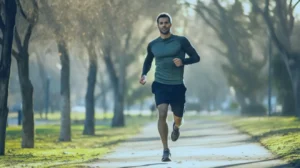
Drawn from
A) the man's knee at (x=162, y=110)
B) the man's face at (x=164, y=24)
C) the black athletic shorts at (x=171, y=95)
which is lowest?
the man's knee at (x=162, y=110)

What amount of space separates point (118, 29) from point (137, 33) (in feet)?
60.1

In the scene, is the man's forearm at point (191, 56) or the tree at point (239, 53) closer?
the man's forearm at point (191, 56)

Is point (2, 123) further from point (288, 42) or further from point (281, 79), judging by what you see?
point (281, 79)

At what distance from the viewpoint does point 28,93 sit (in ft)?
74.2

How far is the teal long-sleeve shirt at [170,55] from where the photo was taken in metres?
13.4

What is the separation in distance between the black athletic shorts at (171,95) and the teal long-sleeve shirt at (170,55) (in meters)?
0.08

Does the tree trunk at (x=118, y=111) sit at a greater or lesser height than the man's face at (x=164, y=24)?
lesser

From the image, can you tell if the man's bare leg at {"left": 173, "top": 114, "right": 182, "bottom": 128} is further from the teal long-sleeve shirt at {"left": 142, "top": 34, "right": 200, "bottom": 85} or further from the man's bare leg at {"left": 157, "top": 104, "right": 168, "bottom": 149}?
the teal long-sleeve shirt at {"left": 142, "top": 34, "right": 200, "bottom": 85}

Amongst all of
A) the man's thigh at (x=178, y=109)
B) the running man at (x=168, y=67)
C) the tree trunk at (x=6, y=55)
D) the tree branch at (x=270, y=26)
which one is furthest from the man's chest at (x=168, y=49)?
the tree branch at (x=270, y=26)

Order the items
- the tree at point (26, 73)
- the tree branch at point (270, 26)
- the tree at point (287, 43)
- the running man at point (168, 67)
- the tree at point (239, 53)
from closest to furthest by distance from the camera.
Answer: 1. the running man at point (168, 67)
2. the tree at point (26, 73)
3. the tree branch at point (270, 26)
4. the tree at point (287, 43)
5. the tree at point (239, 53)

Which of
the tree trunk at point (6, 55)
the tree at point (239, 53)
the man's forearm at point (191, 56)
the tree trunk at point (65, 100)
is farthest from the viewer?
the tree at point (239, 53)

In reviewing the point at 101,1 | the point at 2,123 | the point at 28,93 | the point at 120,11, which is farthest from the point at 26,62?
the point at 120,11

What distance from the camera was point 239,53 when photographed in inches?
2489

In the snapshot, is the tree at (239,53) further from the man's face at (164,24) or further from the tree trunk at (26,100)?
the man's face at (164,24)
